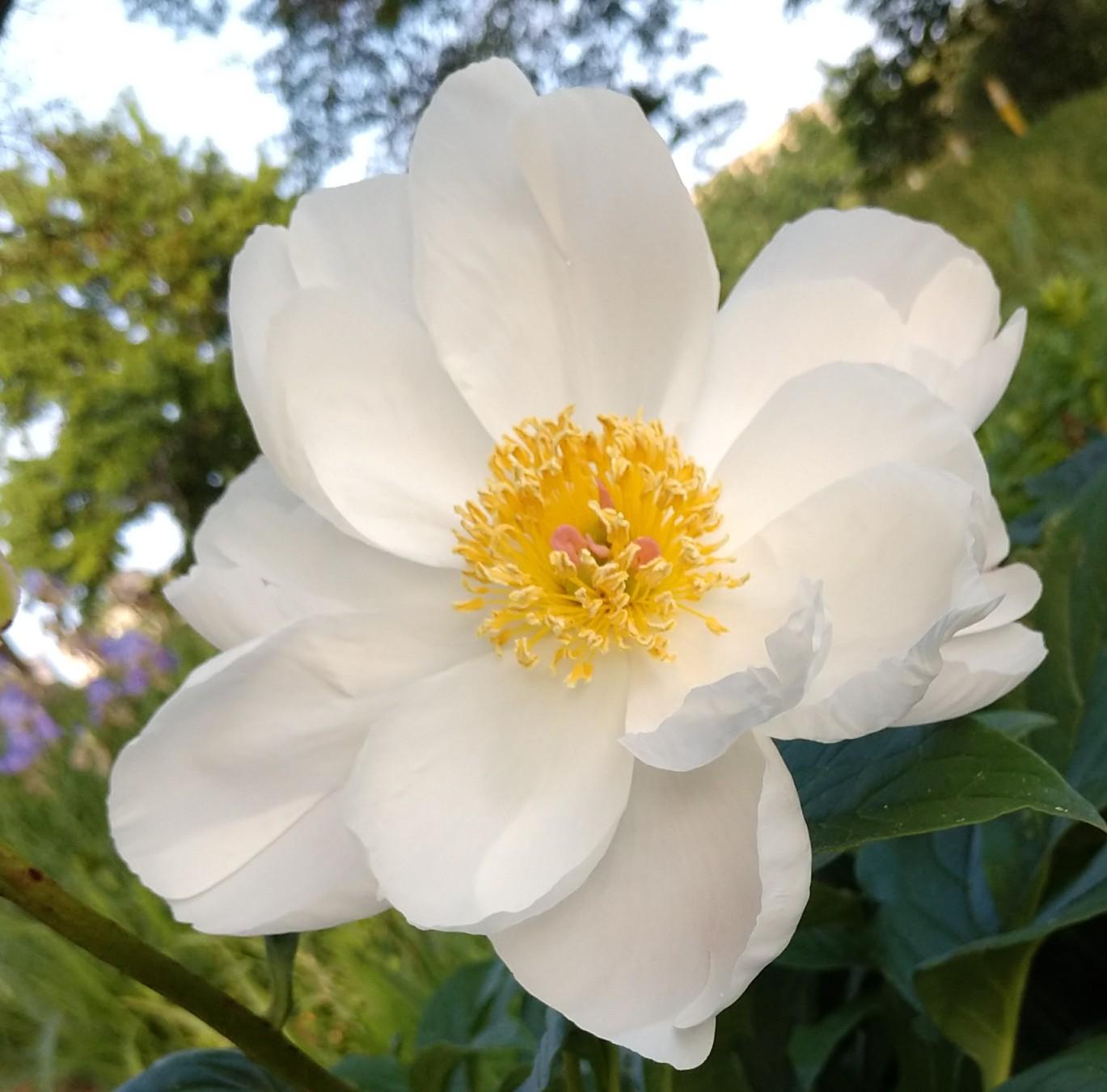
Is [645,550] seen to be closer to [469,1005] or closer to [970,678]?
[970,678]

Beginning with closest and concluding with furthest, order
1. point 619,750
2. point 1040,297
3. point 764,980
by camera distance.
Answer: point 619,750, point 764,980, point 1040,297

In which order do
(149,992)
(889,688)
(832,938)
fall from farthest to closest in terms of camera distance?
(149,992) < (832,938) < (889,688)

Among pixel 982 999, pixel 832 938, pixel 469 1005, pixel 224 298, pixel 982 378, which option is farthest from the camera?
pixel 224 298

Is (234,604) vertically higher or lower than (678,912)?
higher

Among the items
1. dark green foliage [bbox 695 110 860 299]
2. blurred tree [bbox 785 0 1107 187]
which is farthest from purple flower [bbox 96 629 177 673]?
blurred tree [bbox 785 0 1107 187]

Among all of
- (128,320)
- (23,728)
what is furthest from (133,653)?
(128,320)

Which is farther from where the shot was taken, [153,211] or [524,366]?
[153,211]

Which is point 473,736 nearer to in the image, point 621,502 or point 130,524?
point 621,502

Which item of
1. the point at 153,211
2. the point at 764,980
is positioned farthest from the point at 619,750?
the point at 153,211
